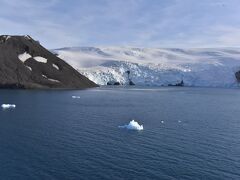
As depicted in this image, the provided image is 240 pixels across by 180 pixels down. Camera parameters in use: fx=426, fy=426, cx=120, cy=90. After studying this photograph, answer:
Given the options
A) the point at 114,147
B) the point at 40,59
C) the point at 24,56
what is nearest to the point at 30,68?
the point at 24,56

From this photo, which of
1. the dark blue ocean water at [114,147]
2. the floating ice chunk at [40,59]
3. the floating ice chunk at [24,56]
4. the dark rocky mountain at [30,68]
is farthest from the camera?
the floating ice chunk at [40,59]

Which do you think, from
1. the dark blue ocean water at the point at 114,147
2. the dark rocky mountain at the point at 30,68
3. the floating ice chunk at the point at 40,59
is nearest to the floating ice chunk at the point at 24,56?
the dark rocky mountain at the point at 30,68

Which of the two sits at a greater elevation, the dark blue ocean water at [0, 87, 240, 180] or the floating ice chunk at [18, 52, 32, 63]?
the floating ice chunk at [18, 52, 32, 63]

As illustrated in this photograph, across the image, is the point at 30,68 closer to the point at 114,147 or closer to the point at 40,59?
the point at 40,59

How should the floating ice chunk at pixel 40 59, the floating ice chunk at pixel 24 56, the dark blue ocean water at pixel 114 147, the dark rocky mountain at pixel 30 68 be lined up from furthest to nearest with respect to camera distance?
the floating ice chunk at pixel 40 59, the floating ice chunk at pixel 24 56, the dark rocky mountain at pixel 30 68, the dark blue ocean water at pixel 114 147

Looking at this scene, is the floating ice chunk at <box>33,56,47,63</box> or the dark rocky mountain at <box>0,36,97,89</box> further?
the floating ice chunk at <box>33,56,47,63</box>

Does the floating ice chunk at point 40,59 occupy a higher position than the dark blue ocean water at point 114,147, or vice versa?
the floating ice chunk at point 40,59

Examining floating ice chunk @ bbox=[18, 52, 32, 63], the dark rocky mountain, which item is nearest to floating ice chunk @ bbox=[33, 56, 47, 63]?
the dark rocky mountain

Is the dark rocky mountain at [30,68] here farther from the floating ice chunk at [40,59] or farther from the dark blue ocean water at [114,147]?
the dark blue ocean water at [114,147]

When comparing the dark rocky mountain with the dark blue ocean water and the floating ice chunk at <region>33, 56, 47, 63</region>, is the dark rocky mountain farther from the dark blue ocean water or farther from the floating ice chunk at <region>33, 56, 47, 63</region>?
the dark blue ocean water
